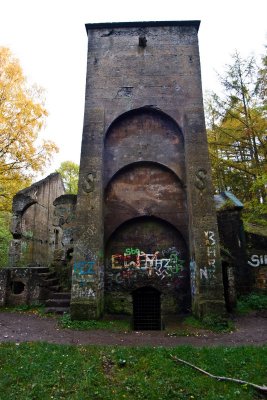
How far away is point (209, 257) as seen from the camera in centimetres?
942

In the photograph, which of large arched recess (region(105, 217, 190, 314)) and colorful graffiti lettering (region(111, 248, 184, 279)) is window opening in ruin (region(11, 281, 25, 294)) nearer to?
large arched recess (region(105, 217, 190, 314))

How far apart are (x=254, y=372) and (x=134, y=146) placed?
821 centimetres

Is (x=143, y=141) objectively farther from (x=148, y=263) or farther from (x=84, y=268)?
(x=84, y=268)

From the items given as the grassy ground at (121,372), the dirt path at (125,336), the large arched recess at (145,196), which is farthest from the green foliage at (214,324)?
the large arched recess at (145,196)

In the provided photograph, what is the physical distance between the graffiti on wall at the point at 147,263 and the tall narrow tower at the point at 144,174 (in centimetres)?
4

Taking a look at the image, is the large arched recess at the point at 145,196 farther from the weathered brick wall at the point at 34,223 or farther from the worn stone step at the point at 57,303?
the weathered brick wall at the point at 34,223

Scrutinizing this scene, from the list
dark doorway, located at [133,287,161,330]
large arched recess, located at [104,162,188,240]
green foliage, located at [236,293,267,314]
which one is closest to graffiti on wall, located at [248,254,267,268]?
green foliage, located at [236,293,267,314]

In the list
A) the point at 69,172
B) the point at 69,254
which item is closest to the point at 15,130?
the point at 69,254

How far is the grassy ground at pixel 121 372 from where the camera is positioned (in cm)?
496

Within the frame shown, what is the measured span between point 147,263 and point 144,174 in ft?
10.9

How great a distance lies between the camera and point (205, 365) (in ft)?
19.1

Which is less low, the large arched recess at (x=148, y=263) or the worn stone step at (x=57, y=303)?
the large arched recess at (x=148, y=263)

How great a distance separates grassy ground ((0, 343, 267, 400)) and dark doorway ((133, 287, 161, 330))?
4069mm

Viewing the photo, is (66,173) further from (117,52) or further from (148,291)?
(148,291)
